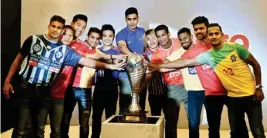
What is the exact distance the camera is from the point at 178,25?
394 centimetres

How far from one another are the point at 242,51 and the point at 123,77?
131cm

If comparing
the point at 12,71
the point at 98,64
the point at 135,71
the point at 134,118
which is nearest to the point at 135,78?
the point at 135,71

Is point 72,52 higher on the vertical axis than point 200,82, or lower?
higher

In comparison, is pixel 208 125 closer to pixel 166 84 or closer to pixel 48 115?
pixel 166 84

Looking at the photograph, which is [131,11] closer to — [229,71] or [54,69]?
[54,69]

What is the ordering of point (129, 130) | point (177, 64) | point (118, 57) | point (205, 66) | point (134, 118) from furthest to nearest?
point (118, 57), point (177, 64), point (205, 66), point (134, 118), point (129, 130)

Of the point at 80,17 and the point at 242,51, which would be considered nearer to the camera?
the point at 242,51

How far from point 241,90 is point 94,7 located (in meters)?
1.88

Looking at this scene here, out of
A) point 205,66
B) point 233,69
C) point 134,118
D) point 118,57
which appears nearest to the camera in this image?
point 134,118

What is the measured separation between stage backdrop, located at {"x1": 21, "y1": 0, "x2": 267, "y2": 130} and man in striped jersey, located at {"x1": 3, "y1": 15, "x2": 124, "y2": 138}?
227 mm

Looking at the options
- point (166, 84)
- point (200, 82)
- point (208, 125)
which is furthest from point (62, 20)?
point (208, 125)

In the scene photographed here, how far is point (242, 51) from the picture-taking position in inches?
144

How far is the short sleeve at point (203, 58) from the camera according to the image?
3.72m

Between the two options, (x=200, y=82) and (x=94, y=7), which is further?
(x=94, y=7)
